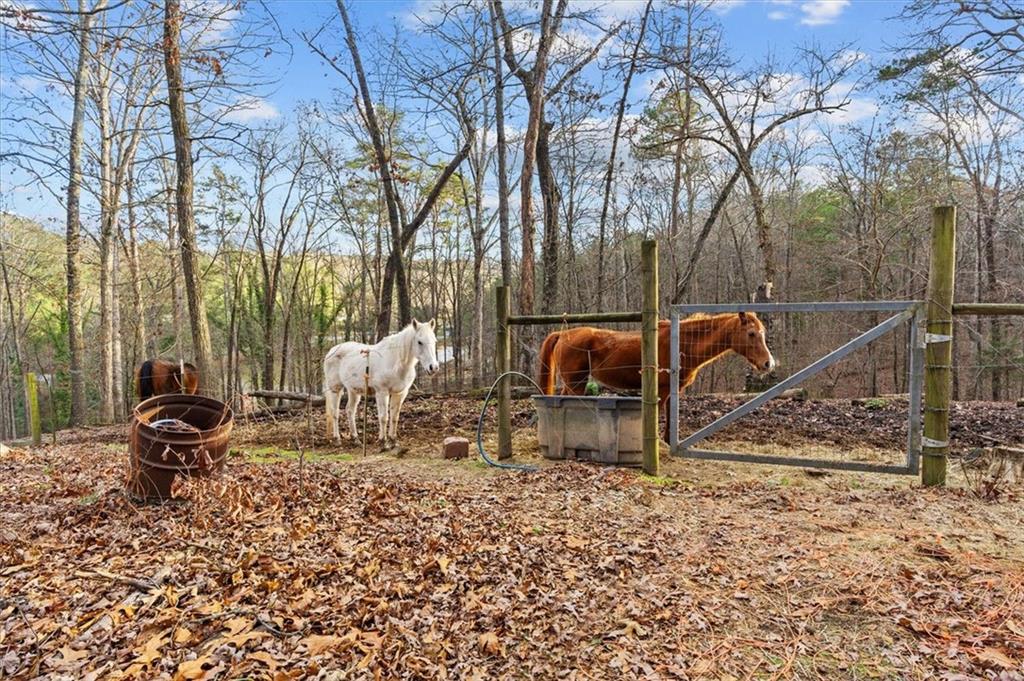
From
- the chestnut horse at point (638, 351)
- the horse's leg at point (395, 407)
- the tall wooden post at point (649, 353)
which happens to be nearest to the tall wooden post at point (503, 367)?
the chestnut horse at point (638, 351)

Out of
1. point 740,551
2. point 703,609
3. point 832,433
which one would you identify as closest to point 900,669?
point 703,609

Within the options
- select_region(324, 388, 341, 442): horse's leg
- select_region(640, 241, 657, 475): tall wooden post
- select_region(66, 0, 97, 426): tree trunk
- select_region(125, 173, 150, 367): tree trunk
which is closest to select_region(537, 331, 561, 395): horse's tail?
select_region(640, 241, 657, 475): tall wooden post

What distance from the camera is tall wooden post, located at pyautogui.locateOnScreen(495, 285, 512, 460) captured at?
254 inches

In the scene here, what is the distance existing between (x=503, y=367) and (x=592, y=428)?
1.25 meters

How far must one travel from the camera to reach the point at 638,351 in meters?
7.73

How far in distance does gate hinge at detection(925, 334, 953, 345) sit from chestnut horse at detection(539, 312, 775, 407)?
1.93 m

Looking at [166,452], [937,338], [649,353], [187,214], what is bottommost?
[166,452]

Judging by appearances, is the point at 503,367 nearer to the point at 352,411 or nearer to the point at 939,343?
the point at 352,411

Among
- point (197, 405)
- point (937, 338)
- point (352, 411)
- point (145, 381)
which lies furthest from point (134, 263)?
point (937, 338)

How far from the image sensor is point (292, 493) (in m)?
4.66

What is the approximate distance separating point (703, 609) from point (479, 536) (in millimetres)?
1574

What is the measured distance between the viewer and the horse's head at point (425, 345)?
7422 millimetres

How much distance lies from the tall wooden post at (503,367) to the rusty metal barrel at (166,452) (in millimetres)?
2936

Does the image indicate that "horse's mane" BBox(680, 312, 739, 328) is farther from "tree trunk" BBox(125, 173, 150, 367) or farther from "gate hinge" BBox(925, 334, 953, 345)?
"tree trunk" BBox(125, 173, 150, 367)
